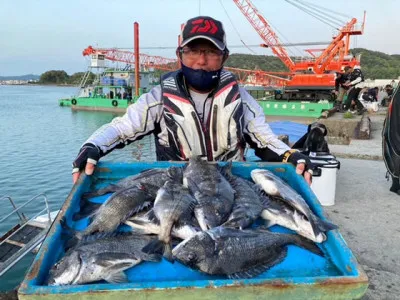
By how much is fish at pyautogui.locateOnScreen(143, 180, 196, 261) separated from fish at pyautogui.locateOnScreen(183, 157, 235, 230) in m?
0.06

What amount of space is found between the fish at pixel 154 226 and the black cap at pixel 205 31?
5.18 feet

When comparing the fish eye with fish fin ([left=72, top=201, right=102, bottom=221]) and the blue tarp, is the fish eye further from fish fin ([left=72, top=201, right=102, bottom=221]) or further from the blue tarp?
the blue tarp

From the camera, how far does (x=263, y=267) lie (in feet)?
5.50

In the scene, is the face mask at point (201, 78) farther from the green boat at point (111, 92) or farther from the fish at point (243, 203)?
the green boat at point (111, 92)

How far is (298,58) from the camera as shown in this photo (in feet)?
116

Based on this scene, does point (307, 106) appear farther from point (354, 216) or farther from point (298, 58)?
point (354, 216)

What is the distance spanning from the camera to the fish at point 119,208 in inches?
77.4

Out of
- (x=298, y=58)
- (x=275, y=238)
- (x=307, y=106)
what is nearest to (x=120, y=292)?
(x=275, y=238)

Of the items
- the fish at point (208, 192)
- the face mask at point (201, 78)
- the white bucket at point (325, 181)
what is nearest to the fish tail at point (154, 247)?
the fish at point (208, 192)

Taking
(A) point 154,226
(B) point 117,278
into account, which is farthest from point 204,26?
(B) point 117,278

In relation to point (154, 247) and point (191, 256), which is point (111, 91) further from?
point (191, 256)

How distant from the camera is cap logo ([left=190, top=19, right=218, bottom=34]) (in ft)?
Result: 9.50

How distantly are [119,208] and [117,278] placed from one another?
60 centimetres

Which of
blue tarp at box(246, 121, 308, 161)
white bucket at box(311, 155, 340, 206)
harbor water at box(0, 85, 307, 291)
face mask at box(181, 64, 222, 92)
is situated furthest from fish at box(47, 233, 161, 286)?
blue tarp at box(246, 121, 308, 161)
